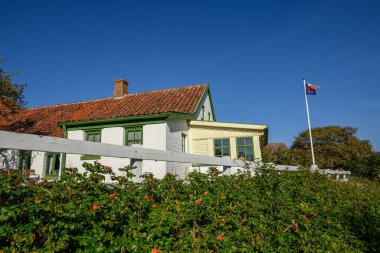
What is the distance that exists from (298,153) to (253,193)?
29651 millimetres

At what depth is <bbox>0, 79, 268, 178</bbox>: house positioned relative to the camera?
12695 millimetres

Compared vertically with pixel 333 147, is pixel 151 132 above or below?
below

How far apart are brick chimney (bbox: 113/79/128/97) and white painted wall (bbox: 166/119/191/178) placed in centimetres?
577

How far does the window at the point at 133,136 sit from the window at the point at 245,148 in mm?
5154

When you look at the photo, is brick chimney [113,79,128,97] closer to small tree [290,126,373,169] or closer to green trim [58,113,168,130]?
green trim [58,113,168,130]

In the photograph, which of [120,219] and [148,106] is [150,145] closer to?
[148,106]

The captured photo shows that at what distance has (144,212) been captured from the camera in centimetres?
311

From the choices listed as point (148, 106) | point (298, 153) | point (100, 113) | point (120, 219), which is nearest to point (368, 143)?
point (298, 153)

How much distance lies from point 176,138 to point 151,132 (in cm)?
139

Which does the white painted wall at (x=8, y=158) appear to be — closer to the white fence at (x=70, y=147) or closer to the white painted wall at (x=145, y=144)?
the white painted wall at (x=145, y=144)

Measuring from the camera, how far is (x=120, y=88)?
693 inches

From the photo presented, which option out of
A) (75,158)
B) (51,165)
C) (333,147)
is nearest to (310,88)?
(333,147)

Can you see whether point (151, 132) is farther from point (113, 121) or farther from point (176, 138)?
point (113, 121)

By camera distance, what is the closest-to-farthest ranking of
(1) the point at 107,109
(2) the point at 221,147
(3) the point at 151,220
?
1. (3) the point at 151,220
2. (2) the point at 221,147
3. (1) the point at 107,109
